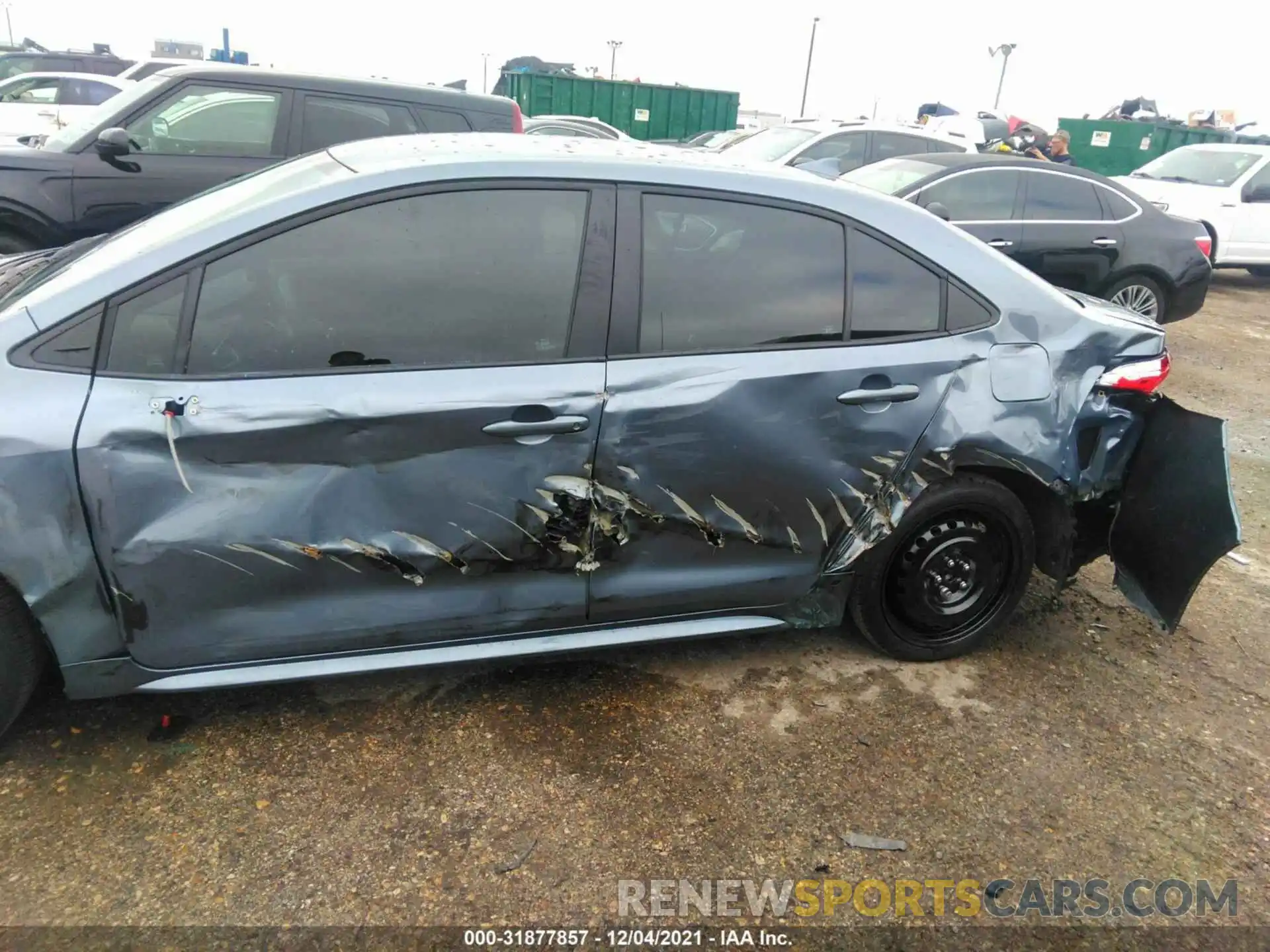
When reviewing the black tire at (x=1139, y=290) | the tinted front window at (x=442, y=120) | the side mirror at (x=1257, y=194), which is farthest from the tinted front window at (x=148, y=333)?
the side mirror at (x=1257, y=194)

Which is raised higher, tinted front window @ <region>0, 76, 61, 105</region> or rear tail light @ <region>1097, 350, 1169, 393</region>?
tinted front window @ <region>0, 76, 61, 105</region>

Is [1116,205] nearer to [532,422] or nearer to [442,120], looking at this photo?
[442,120]

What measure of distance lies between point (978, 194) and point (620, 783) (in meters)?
6.34

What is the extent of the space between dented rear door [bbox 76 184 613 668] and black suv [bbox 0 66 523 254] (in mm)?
3719

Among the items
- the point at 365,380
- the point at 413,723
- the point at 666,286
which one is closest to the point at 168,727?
the point at 413,723

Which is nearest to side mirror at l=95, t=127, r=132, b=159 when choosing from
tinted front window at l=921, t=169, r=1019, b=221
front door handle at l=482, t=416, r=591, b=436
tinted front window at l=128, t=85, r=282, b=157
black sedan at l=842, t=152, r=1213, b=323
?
tinted front window at l=128, t=85, r=282, b=157

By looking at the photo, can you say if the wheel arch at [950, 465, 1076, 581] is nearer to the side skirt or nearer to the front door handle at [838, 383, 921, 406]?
the front door handle at [838, 383, 921, 406]

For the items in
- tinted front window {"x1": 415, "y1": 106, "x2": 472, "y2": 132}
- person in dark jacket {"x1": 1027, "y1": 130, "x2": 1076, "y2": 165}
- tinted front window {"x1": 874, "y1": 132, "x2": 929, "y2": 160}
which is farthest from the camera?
person in dark jacket {"x1": 1027, "y1": 130, "x2": 1076, "y2": 165}

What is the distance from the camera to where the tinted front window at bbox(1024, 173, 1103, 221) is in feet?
23.8

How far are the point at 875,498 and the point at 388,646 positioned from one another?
160cm

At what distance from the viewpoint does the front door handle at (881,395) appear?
8.98 feet

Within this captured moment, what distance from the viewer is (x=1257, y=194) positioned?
1070 cm

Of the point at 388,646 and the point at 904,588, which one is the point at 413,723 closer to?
the point at 388,646

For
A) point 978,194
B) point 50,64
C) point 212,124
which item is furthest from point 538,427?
point 50,64
